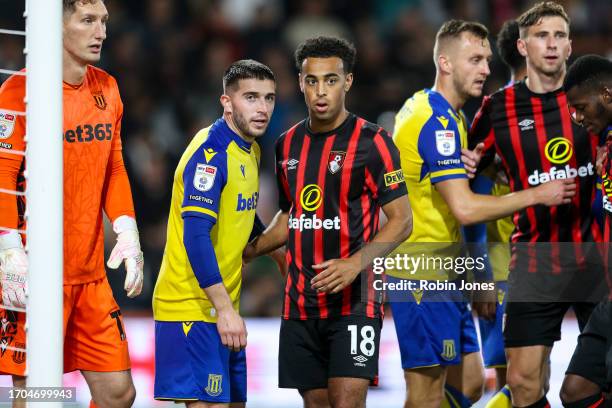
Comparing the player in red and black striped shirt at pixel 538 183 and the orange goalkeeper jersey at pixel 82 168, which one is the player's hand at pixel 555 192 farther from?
the orange goalkeeper jersey at pixel 82 168

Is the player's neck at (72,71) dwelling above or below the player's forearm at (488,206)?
above

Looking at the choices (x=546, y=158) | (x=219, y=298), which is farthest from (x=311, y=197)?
(x=546, y=158)

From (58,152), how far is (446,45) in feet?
8.72

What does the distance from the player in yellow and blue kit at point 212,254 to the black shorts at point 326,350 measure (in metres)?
0.23

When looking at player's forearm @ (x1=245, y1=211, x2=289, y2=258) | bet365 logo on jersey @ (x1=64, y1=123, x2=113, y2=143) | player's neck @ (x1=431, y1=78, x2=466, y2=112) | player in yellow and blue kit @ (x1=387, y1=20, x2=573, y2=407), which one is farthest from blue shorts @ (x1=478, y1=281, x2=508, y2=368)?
bet365 logo on jersey @ (x1=64, y1=123, x2=113, y2=143)

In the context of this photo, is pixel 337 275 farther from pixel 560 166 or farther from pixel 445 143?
pixel 560 166

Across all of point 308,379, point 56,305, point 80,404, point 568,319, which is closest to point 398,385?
point 568,319

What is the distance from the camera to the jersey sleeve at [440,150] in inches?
223

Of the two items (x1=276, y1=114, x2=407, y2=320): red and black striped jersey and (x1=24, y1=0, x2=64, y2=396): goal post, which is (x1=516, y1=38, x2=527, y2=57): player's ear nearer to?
(x1=276, y1=114, x2=407, y2=320): red and black striped jersey

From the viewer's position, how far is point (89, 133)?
495 centimetres

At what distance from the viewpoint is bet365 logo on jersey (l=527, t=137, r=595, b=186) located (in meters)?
5.64

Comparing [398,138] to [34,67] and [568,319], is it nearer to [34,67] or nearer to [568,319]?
[34,67]

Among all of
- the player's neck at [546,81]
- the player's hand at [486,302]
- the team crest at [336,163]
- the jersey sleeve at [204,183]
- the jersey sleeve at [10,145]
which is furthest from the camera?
the player's hand at [486,302]

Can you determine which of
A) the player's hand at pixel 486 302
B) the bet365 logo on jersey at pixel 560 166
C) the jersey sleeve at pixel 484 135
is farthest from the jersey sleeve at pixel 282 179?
the player's hand at pixel 486 302
